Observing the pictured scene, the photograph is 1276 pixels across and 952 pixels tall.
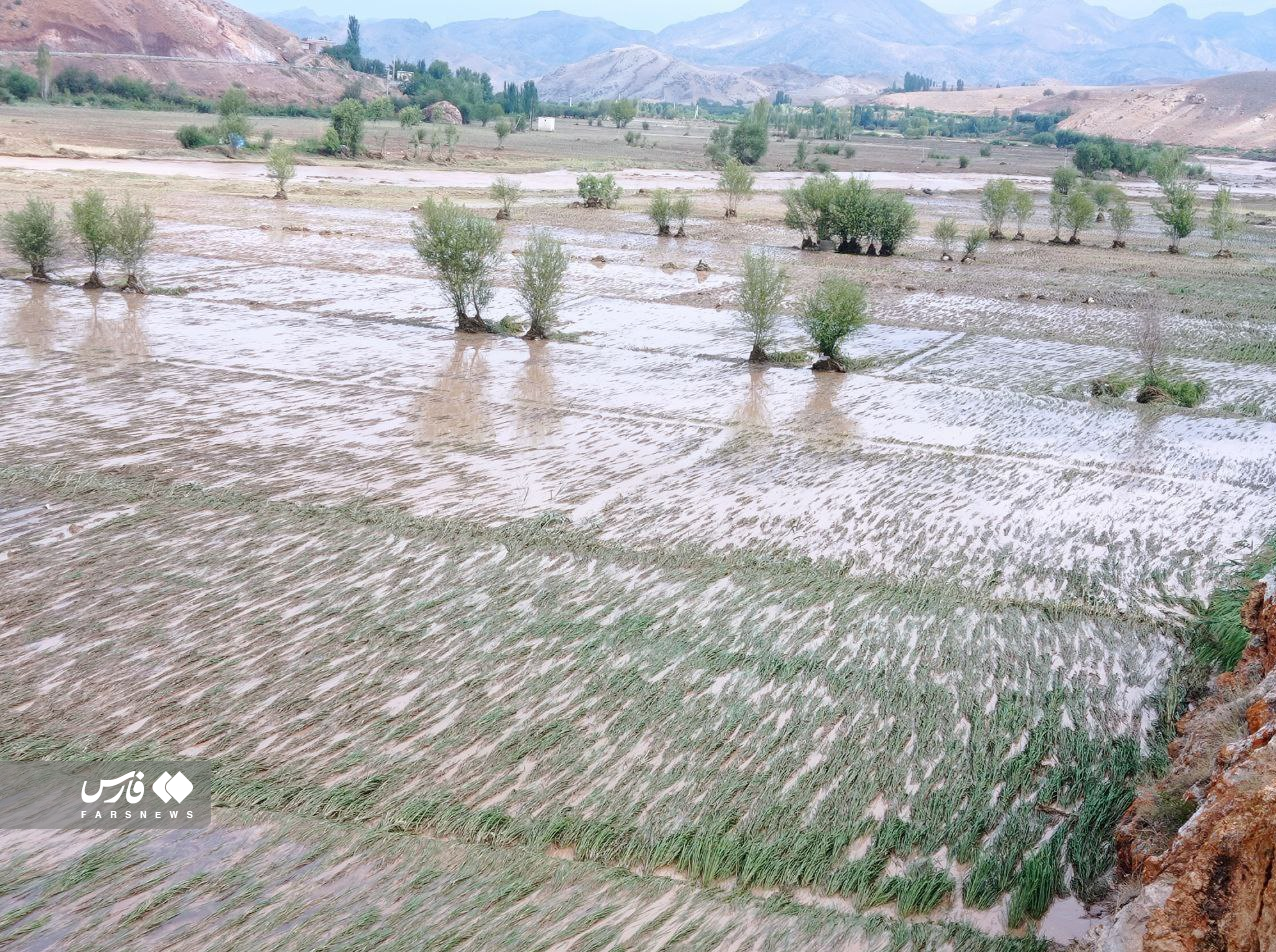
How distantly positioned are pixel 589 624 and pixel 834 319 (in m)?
11.2

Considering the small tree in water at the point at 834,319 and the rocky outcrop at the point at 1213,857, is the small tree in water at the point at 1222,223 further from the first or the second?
the rocky outcrop at the point at 1213,857

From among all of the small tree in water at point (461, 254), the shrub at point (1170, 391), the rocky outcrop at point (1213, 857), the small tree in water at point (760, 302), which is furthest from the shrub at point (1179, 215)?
the rocky outcrop at point (1213, 857)

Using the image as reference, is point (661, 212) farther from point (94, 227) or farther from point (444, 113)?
point (444, 113)

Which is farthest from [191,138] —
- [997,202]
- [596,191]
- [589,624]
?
[589,624]

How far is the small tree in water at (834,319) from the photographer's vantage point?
19.3m

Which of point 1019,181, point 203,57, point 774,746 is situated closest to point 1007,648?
point 774,746

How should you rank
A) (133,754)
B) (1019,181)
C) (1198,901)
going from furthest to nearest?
(1019,181) → (133,754) → (1198,901)

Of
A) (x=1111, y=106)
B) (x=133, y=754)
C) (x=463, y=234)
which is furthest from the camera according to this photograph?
(x=1111, y=106)

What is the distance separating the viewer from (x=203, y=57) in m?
119

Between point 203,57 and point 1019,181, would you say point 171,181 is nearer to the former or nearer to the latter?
point 1019,181

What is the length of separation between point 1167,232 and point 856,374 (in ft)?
93.3

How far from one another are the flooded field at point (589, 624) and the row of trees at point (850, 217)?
13.9m

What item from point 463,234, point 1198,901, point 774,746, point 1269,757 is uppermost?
point 463,234

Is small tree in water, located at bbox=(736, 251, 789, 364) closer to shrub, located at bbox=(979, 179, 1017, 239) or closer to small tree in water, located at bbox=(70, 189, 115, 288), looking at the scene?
small tree in water, located at bbox=(70, 189, 115, 288)
